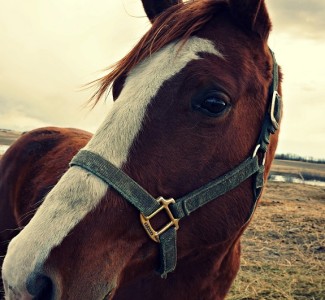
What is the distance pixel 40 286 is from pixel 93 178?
53 cm

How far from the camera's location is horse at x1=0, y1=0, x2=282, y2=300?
5.76 ft

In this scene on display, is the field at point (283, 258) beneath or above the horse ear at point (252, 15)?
beneath

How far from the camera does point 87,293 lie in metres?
1.78

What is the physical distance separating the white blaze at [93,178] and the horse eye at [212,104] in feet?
0.69

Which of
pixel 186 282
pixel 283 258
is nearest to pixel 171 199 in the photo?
pixel 186 282

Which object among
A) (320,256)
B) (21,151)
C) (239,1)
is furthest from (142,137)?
(320,256)

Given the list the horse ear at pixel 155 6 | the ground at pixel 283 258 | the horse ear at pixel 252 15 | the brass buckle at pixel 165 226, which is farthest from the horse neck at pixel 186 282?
the ground at pixel 283 258

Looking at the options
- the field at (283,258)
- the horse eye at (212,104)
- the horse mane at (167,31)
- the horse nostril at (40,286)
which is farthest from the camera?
the field at (283,258)

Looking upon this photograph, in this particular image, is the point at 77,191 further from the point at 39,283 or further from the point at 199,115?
the point at 199,115

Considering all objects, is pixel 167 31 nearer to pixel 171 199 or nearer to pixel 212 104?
pixel 212 104

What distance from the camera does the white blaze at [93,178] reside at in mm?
1702

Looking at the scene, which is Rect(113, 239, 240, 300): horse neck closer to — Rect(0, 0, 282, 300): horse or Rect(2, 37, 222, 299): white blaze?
Rect(0, 0, 282, 300): horse

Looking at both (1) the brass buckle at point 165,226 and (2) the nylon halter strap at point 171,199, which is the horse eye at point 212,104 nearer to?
(2) the nylon halter strap at point 171,199

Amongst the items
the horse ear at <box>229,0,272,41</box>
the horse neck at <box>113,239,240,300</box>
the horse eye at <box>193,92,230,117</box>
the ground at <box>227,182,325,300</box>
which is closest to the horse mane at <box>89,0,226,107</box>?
the horse ear at <box>229,0,272,41</box>
